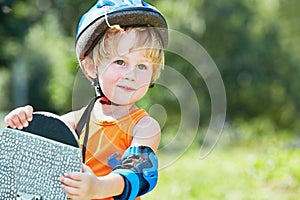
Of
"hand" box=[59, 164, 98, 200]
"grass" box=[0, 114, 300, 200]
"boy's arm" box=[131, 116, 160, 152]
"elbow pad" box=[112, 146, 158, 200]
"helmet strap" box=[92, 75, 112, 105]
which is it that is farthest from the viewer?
"grass" box=[0, 114, 300, 200]

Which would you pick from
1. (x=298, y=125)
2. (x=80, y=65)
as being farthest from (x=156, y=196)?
(x=298, y=125)

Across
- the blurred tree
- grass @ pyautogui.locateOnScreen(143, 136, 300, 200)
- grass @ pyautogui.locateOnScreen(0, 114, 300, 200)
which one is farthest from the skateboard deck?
the blurred tree

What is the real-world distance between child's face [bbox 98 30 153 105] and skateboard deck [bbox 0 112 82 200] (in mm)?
314

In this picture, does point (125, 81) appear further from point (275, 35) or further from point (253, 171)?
point (275, 35)

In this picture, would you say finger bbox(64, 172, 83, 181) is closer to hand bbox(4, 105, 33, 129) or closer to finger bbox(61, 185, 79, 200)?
finger bbox(61, 185, 79, 200)

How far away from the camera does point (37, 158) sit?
2.63 meters

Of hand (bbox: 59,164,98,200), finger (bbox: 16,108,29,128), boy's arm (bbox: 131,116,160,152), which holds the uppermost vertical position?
boy's arm (bbox: 131,116,160,152)

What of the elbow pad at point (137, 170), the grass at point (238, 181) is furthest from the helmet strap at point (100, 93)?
the grass at point (238, 181)

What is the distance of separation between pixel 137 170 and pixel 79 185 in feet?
1.09

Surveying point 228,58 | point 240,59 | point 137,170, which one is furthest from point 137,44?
point 240,59

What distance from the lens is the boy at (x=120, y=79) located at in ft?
9.36

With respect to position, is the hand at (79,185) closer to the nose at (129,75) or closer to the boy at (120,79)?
the boy at (120,79)

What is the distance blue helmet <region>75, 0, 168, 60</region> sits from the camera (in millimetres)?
2900

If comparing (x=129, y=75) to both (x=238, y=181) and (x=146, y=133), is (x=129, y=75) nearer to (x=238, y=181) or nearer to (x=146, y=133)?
(x=146, y=133)
